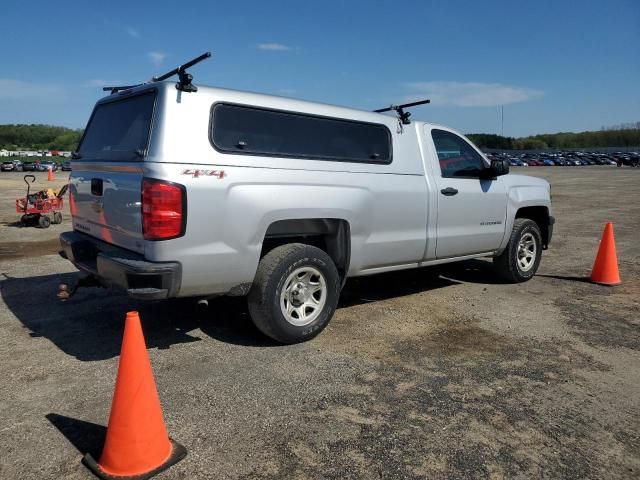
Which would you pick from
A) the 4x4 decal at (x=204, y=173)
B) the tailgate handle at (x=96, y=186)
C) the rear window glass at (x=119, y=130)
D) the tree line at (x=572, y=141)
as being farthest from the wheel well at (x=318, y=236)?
the tree line at (x=572, y=141)

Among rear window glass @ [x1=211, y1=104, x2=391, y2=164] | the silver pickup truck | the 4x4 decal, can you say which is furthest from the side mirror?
the 4x4 decal

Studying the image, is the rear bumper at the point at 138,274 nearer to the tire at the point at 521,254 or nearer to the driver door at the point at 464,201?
the driver door at the point at 464,201

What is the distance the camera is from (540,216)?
7156mm

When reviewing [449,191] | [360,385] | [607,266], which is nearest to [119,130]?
[360,385]

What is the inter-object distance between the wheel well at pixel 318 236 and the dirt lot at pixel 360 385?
0.71m

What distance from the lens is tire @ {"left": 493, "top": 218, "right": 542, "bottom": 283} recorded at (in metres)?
6.59

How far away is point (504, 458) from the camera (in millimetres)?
2818

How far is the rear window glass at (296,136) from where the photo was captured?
402cm

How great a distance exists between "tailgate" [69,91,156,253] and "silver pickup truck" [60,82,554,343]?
0.02 metres

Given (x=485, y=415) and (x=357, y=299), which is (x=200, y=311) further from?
(x=485, y=415)

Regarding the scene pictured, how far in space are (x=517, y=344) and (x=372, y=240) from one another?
5.14 ft

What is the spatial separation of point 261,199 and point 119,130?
56.4 inches

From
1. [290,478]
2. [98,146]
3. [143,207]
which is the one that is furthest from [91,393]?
[98,146]

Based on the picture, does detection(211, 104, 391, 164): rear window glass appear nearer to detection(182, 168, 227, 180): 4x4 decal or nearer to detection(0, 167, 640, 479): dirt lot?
detection(182, 168, 227, 180): 4x4 decal
